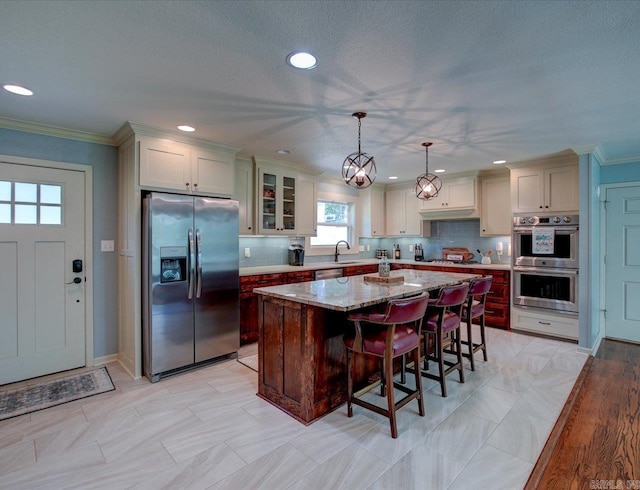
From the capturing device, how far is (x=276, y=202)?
15.9ft

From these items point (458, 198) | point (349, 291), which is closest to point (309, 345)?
point (349, 291)

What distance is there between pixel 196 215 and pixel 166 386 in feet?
5.48

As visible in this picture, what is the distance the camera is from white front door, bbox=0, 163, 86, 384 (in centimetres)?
318

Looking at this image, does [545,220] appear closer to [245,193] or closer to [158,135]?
[245,193]

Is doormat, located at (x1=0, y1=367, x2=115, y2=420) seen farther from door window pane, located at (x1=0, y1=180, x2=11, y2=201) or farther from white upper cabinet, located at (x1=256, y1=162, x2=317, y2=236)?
white upper cabinet, located at (x1=256, y1=162, x2=317, y2=236)

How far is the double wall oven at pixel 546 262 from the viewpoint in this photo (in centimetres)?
430

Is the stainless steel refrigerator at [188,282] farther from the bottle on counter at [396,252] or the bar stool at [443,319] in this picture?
the bottle on counter at [396,252]

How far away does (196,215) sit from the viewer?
3523 mm

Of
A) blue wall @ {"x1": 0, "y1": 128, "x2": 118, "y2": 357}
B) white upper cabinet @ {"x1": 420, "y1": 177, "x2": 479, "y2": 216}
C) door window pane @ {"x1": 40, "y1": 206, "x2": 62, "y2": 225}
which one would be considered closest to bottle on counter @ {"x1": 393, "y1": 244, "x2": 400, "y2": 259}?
white upper cabinet @ {"x1": 420, "y1": 177, "x2": 479, "y2": 216}

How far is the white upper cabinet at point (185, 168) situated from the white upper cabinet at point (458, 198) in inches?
138

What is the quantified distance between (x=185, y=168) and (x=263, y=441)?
108 inches

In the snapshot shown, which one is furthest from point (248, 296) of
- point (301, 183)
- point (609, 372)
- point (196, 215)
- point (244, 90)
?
point (609, 372)

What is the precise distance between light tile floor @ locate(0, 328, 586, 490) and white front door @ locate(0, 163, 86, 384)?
88 cm

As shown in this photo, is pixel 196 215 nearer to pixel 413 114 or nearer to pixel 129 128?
pixel 129 128
